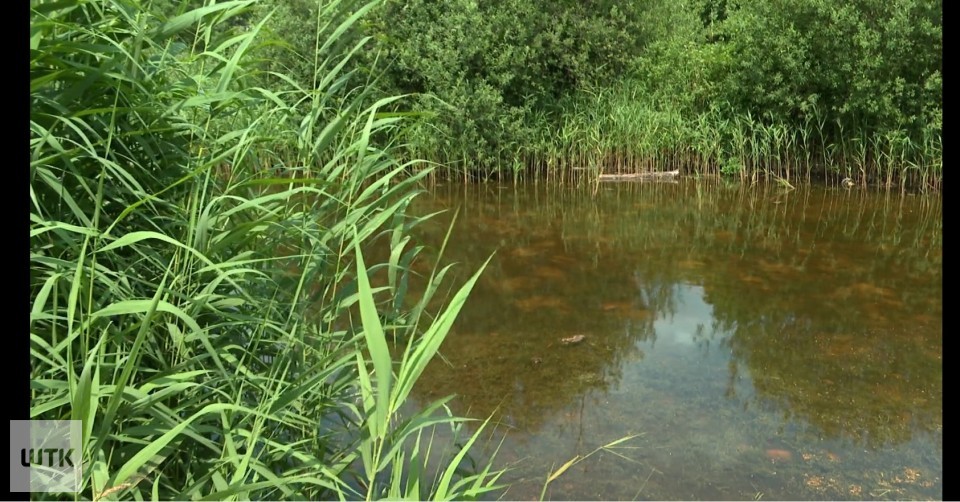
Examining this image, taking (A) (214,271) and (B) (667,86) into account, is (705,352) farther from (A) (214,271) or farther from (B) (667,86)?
(B) (667,86)

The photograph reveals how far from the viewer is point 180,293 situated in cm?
225

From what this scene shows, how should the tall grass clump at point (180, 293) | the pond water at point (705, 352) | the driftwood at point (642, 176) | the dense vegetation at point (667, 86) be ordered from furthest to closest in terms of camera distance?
the driftwood at point (642, 176) < the dense vegetation at point (667, 86) < the pond water at point (705, 352) < the tall grass clump at point (180, 293)

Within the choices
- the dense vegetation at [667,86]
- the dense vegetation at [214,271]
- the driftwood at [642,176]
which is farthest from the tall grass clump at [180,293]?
the driftwood at [642,176]

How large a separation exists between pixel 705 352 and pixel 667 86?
8.11 meters

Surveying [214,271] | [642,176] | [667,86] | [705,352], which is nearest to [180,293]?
[214,271]

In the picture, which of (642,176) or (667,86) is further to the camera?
(667,86)

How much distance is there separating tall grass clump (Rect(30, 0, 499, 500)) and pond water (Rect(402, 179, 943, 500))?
1.36m

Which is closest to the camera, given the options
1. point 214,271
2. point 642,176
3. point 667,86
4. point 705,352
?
point 214,271

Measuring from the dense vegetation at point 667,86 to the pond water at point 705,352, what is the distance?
1799 mm

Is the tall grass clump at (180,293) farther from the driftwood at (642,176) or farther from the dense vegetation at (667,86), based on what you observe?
the driftwood at (642,176)

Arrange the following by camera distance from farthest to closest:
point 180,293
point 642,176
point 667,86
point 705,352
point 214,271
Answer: point 667,86 < point 642,176 < point 705,352 < point 214,271 < point 180,293

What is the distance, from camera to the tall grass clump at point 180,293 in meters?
2.02

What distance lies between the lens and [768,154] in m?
11.5
